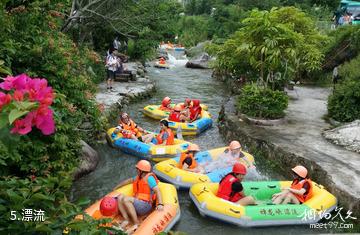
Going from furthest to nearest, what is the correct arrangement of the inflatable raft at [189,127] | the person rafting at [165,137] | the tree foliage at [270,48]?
the inflatable raft at [189,127]
the tree foliage at [270,48]
the person rafting at [165,137]

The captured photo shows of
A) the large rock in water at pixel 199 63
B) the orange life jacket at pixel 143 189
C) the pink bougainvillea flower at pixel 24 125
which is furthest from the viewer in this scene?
the large rock in water at pixel 199 63

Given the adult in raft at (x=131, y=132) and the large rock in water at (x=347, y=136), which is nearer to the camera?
the large rock in water at (x=347, y=136)

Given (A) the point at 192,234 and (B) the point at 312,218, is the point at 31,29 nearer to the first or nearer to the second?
(A) the point at 192,234

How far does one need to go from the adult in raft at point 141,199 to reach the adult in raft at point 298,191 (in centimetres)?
244

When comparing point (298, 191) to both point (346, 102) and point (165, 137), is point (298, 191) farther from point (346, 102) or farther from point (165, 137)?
point (346, 102)

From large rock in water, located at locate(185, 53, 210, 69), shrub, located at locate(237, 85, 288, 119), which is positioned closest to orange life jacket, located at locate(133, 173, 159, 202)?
shrub, located at locate(237, 85, 288, 119)

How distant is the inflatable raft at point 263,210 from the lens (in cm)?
747

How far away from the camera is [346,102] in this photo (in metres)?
12.5

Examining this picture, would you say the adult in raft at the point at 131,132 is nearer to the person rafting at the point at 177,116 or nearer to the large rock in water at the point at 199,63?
the person rafting at the point at 177,116

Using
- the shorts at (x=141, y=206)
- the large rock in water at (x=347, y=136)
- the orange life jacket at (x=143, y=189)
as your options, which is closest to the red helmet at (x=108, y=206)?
the shorts at (x=141, y=206)

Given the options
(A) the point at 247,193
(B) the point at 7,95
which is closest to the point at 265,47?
(A) the point at 247,193

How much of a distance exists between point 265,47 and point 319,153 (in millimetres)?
4103

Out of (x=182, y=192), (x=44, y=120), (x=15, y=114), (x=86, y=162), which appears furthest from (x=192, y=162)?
(x=15, y=114)

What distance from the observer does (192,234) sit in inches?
289
